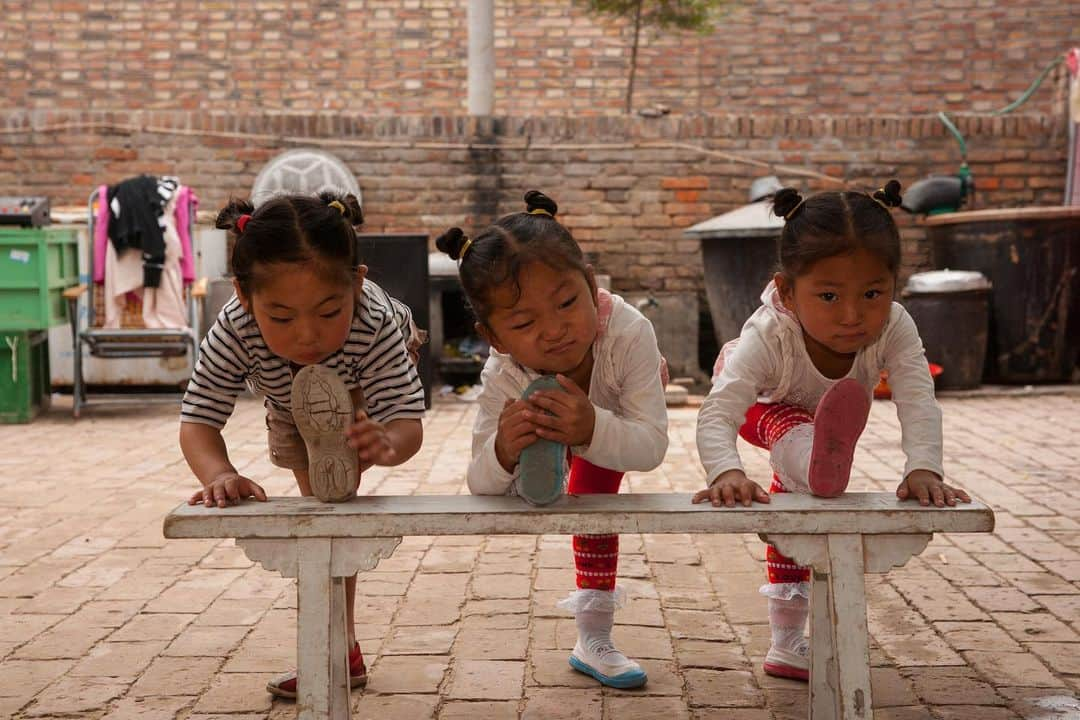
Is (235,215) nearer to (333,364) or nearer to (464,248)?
(333,364)

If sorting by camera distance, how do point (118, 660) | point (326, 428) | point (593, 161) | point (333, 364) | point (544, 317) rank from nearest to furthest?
point (326, 428) < point (544, 317) < point (333, 364) < point (118, 660) < point (593, 161)

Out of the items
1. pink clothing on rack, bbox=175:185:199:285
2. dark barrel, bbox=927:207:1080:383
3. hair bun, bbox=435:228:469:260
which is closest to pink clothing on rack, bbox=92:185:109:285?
pink clothing on rack, bbox=175:185:199:285

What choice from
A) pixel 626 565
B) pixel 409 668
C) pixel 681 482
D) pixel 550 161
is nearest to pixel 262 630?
pixel 409 668

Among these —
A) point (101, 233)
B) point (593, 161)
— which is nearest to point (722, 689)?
point (101, 233)

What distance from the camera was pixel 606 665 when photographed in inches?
107

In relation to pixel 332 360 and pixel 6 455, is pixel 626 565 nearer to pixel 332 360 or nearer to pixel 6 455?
pixel 332 360

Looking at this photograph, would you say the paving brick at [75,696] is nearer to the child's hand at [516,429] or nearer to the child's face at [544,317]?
the child's hand at [516,429]

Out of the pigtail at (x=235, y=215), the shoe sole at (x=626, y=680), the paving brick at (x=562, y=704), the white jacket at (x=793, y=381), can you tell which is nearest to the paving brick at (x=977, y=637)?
the white jacket at (x=793, y=381)

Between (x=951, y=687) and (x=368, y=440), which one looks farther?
(x=951, y=687)

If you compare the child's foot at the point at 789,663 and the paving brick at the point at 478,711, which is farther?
the child's foot at the point at 789,663

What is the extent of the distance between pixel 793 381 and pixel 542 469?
30.6 inches

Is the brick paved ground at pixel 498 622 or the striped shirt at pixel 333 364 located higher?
the striped shirt at pixel 333 364

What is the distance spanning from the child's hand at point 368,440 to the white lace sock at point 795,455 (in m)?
0.92

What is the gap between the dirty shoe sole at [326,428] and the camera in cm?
216
